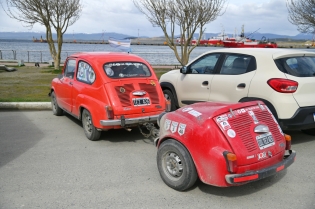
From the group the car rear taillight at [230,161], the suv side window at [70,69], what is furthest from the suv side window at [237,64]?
the suv side window at [70,69]

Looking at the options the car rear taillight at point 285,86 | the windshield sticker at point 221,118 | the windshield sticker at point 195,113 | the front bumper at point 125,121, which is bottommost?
the front bumper at point 125,121

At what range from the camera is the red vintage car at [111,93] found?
6.02 meters

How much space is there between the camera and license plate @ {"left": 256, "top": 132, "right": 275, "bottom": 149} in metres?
3.96

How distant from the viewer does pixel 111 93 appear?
6078mm

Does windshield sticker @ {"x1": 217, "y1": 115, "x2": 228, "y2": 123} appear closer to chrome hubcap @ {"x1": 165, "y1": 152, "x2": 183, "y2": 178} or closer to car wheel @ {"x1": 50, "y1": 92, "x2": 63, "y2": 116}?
chrome hubcap @ {"x1": 165, "y1": 152, "x2": 183, "y2": 178}

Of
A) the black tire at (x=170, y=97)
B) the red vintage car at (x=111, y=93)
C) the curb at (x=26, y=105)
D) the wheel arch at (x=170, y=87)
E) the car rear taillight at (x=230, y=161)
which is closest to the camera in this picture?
the car rear taillight at (x=230, y=161)

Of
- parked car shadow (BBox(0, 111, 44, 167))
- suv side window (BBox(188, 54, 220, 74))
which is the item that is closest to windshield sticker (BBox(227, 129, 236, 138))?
suv side window (BBox(188, 54, 220, 74))

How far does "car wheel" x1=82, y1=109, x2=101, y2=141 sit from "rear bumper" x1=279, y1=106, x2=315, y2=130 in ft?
11.1

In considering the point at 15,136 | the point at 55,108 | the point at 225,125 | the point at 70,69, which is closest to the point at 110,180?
the point at 225,125

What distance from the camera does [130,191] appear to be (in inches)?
168

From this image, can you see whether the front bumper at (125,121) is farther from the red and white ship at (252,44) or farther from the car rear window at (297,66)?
the red and white ship at (252,44)

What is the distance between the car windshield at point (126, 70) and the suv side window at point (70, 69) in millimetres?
1226

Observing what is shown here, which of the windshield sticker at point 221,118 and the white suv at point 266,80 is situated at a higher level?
the white suv at point 266,80

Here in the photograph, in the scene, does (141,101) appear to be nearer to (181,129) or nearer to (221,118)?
(181,129)
